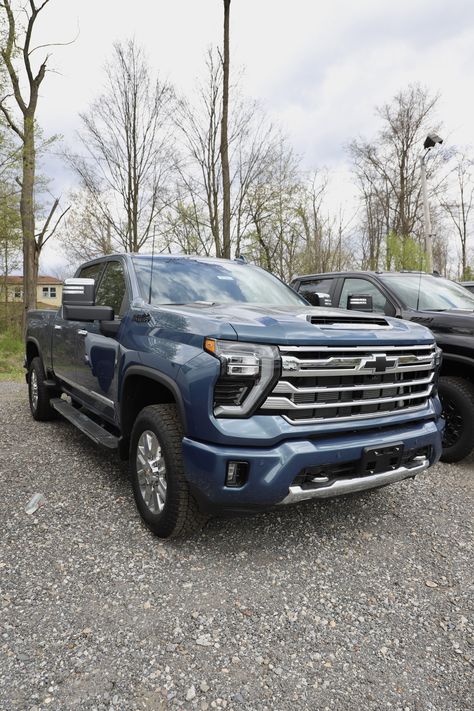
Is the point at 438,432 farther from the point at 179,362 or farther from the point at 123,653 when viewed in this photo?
the point at 123,653

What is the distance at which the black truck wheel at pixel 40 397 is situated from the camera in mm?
5934

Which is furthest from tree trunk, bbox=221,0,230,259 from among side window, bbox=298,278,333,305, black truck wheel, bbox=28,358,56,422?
black truck wheel, bbox=28,358,56,422

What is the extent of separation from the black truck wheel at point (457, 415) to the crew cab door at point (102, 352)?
2.96m

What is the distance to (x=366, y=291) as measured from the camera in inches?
227

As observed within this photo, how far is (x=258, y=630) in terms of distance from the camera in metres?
2.25

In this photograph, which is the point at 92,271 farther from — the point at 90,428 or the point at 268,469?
the point at 268,469

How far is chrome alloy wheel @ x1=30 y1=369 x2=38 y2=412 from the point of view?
612 centimetres

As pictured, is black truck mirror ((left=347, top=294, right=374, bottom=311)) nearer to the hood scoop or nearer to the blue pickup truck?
the blue pickup truck

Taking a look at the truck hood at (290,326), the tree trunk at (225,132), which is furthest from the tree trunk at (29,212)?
the truck hood at (290,326)

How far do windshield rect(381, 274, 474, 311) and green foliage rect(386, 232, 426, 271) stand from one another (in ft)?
50.4

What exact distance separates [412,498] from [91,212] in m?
20.9

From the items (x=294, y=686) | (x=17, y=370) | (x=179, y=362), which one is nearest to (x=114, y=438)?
(x=179, y=362)

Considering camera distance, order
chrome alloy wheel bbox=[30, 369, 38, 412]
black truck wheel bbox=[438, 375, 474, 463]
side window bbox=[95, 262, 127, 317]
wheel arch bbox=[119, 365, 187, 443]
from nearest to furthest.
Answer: wheel arch bbox=[119, 365, 187, 443]
side window bbox=[95, 262, 127, 317]
black truck wheel bbox=[438, 375, 474, 463]
chrome alloy wheel bbox=[30, 369, 38, 412]

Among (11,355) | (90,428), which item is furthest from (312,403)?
(11,355)
